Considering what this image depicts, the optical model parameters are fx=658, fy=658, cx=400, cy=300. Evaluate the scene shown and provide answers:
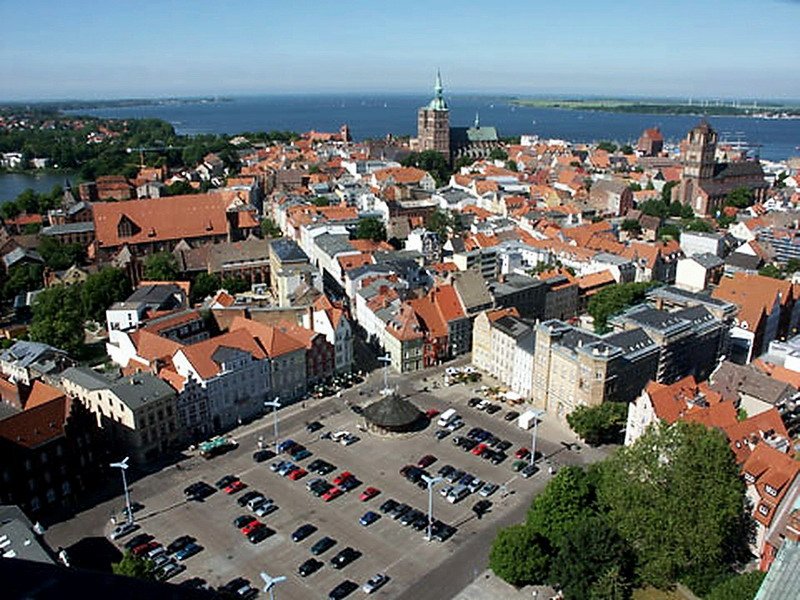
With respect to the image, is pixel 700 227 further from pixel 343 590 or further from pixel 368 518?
pixel 343 590

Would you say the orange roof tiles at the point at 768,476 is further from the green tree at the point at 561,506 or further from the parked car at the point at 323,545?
the parked car at the point at 323,545

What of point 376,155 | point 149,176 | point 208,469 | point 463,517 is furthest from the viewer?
point 376,155

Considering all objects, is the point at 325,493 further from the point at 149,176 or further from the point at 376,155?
the point at 376,155

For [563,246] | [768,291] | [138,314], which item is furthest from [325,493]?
[563,246]

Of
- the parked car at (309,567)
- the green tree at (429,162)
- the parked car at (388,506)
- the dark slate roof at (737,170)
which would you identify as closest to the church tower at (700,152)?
the dark slate roof at (737,170)

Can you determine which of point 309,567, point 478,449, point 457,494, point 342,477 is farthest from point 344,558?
point 478,449

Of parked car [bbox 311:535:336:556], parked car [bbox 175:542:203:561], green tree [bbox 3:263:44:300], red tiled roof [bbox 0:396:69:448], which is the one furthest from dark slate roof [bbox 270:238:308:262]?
parked car [bbox 311:535:336:556]
